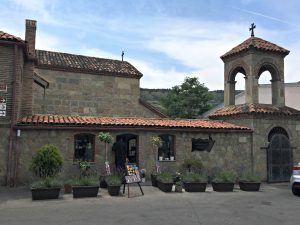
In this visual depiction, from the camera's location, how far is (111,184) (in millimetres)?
12039

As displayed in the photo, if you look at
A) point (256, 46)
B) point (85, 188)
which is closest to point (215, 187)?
point (85, 188)

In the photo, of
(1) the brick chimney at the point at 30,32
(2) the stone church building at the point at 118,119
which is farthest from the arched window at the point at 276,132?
(1) the brick chimney at the point at 30,32

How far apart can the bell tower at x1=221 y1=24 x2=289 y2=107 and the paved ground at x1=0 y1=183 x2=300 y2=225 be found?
7.90 m

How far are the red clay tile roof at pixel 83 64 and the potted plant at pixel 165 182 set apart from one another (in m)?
10.7

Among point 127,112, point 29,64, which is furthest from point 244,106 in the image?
point 29,64

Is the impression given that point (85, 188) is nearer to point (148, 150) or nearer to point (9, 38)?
point (148, 150)

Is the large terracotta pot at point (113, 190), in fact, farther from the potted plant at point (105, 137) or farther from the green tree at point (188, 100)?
the green tree at point (188, 100)

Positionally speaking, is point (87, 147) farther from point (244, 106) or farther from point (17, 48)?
point (244, 106)

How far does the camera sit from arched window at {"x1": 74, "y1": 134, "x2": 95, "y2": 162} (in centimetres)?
1516

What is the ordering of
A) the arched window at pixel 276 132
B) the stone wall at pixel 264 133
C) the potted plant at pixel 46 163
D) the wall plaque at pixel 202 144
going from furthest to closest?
the arched window at pixel 276 132 < the stone wall at pixel 264 133 < the wall plaque at pixel 202 144 < the potted plant at pixel 46 163

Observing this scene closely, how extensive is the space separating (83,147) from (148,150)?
3.05 m

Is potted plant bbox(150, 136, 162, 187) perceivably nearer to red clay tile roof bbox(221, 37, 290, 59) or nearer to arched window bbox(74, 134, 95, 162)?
arched window bbox(74, 134, 95, 162)

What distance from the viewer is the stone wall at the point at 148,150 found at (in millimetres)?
13836

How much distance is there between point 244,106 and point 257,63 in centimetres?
257
